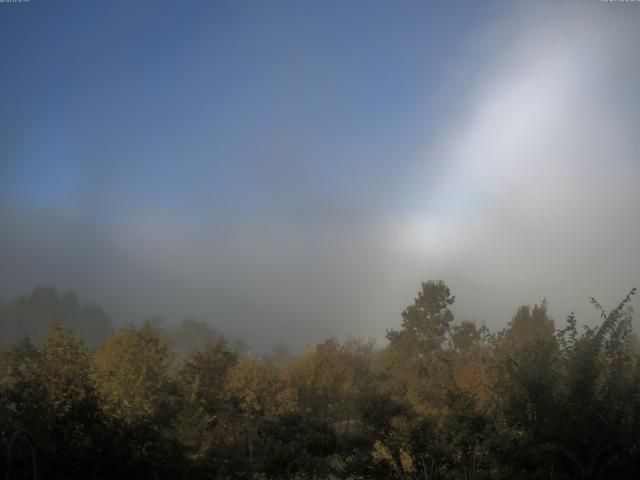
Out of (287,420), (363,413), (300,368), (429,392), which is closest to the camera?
(363,413)

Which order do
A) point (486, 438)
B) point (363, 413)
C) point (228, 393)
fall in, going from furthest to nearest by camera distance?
point (228, 393) < point (363, 413) < point (486, 438)

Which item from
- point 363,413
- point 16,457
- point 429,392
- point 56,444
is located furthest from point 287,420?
point 429,392

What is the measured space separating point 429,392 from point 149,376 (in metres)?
33.3

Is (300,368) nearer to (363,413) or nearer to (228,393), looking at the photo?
(228,393)

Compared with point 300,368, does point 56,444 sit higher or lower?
lower

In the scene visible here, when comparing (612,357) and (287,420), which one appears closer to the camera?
(612,357)

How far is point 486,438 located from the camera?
A: 24.2m

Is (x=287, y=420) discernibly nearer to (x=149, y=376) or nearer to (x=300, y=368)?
(x=149, y=376)

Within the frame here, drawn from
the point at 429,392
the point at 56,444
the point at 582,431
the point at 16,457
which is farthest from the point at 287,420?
the point at 429,392

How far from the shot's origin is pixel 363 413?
100ft

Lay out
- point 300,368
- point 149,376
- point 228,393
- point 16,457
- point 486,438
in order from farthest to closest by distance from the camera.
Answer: point 300,368, point 228,393, point 149,376, point 486,438, point 16,457

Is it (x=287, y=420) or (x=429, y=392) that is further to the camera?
(x=429, y=392)

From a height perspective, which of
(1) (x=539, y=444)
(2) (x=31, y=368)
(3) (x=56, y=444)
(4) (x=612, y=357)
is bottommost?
(1) (x=539, y=444)

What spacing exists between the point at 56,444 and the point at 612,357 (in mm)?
29118
